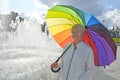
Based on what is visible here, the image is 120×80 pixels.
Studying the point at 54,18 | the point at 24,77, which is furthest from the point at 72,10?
the point at 24,77

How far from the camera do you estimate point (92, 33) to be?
18.9ft

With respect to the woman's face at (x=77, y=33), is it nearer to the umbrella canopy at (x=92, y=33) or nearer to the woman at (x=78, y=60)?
the woman at (x=78, y=60)

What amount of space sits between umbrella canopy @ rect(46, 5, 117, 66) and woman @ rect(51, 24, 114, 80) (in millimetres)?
737

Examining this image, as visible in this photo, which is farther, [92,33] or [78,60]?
[92,33]

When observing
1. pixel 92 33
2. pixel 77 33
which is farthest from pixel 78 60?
pixel 92 33

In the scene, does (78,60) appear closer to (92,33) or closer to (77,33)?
(77,33)

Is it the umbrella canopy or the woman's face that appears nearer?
the woman's face

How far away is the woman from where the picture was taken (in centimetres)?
486

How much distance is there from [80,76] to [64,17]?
5.34 ft

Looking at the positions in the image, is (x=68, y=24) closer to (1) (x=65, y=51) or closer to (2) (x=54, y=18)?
(2) (x=54, y=18)

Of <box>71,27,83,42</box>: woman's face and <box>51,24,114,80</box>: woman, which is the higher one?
<box>71,27,83,42</box>: woman's face

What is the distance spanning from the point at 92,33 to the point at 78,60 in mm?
974

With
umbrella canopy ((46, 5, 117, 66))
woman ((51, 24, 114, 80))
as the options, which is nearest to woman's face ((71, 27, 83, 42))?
woman ((51, 24, 114, 80))

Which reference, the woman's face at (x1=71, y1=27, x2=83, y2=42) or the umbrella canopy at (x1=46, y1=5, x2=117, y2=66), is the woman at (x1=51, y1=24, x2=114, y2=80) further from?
the umbrella canopy at (x1=46, y1=5, x2=117, y2=66)
